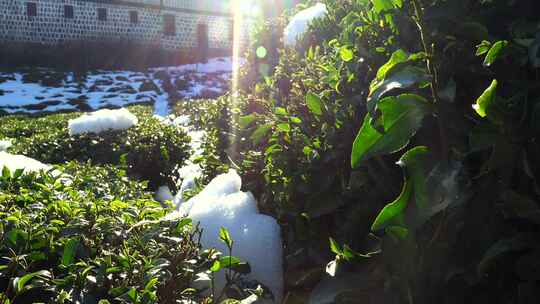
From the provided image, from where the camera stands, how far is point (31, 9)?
2592 cm

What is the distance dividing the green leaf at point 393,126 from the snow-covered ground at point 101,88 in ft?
54.4

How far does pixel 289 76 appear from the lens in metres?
3.80

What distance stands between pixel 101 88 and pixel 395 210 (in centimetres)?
2174

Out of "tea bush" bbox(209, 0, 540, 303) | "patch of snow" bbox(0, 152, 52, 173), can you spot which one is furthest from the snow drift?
"patch of snow" bbox(0, 152, 52, 173)

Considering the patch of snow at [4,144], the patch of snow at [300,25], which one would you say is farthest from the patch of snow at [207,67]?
the patch of snow at [300,25]

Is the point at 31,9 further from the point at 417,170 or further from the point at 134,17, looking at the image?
the point at 417,170

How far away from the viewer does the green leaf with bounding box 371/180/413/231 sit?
3.90ft

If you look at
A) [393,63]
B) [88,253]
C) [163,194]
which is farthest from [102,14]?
[393,63]

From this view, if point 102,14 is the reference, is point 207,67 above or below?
below

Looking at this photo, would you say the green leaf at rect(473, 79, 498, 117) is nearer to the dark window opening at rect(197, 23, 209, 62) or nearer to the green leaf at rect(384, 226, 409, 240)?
the green leaf at rect(384, 226, 409, 240)

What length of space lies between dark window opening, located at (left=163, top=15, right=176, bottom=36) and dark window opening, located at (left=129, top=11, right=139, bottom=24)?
1.84 meters

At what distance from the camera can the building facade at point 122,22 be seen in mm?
25656

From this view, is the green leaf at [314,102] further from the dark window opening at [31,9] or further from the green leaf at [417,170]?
the dark window opening at [31,9]

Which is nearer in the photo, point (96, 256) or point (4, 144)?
point (96, 256)
